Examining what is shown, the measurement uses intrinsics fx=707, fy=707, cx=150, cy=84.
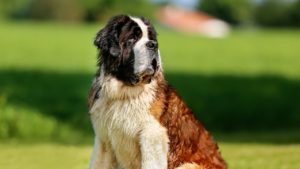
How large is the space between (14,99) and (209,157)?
1225 centimetres

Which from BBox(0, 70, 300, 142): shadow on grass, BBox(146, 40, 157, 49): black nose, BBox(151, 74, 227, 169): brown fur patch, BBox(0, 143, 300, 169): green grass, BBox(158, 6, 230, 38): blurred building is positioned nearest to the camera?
BBox(146, 40, 157, 49): black nose

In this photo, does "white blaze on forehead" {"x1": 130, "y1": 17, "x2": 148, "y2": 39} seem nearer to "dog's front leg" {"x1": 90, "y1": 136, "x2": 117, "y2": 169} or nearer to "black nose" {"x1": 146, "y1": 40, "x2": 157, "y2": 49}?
"black nose" {"x1": 146, "y1": 40, "x2": 157, "y2": 49}

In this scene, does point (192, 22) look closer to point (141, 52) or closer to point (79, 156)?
point (79, 156)

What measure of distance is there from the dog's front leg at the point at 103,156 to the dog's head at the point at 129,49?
0.70m

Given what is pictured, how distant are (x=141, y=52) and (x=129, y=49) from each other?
0.17m

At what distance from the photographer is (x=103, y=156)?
7035 mm

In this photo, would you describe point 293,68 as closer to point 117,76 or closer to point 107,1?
point 117,76

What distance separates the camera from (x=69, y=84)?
76.2 feet

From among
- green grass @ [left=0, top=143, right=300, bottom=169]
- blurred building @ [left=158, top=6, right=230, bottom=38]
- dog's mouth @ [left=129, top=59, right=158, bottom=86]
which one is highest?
blurred building @ [left=158, top=6, right=230, bottom=38]

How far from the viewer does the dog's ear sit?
671 centimetres

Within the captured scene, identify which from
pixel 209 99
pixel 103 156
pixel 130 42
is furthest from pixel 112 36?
pixel 209 99

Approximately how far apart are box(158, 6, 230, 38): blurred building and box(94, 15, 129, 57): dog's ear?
112 meters

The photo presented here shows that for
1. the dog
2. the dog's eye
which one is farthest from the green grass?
the dog's eye

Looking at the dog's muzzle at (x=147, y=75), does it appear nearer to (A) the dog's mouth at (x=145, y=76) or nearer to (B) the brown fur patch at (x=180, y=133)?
(A) the dog's mouth at (x=145, y=76)
